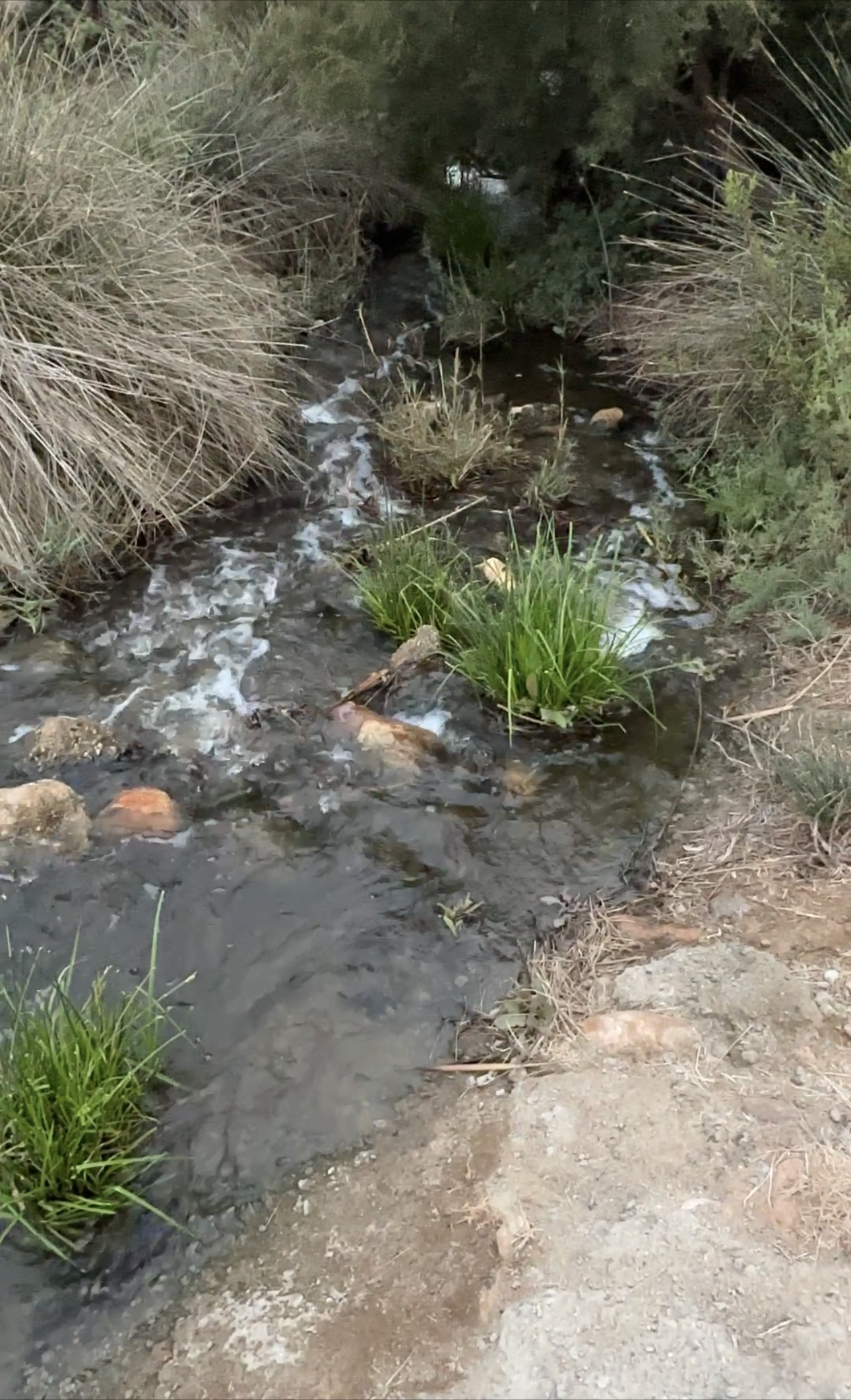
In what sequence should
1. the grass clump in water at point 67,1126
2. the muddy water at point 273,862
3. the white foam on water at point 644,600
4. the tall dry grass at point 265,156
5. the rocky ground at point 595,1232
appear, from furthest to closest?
the tall dry grass at point 265,156 → the white foam on water at point 644,600 → the muddy water at point 273,862 → the grass clump in water at point 67,1126 → the rocky ground at point 595,1232

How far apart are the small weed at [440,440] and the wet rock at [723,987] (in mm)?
2357

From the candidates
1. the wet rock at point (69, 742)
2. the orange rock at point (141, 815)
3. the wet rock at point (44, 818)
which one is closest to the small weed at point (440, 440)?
the wet rock at point (69, 742)

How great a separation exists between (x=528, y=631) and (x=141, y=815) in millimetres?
1140

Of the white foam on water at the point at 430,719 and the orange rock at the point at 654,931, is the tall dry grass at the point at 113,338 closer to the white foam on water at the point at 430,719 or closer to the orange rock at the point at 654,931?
the white foam on water at the point at 430,719

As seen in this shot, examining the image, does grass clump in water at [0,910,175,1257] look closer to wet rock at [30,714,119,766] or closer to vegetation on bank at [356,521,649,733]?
wet rock at [30,714,119,766]

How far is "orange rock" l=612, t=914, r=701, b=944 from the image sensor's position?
2.30m

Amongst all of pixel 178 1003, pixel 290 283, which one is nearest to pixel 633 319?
pixel 290 283

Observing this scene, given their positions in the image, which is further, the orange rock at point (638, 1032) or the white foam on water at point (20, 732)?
the white foam on water at point (20, 732)

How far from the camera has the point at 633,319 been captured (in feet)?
15.4

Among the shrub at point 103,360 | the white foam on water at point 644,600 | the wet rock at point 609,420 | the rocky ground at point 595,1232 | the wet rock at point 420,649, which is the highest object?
the shrub at point 103,360

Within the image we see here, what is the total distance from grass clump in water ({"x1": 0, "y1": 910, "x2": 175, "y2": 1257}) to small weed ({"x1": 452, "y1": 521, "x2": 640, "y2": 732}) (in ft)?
4.50

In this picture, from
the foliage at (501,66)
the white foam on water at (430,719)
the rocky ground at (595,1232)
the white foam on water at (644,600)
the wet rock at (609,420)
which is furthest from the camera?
the wet rock at (609,420)

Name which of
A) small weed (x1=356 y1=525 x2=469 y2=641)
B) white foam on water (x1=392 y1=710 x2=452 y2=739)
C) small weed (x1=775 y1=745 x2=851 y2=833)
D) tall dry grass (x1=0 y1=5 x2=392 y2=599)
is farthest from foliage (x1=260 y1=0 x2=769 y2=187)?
small weed (x1=775 y1=745 x2=851 y2=833)

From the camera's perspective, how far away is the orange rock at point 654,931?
2.30m
